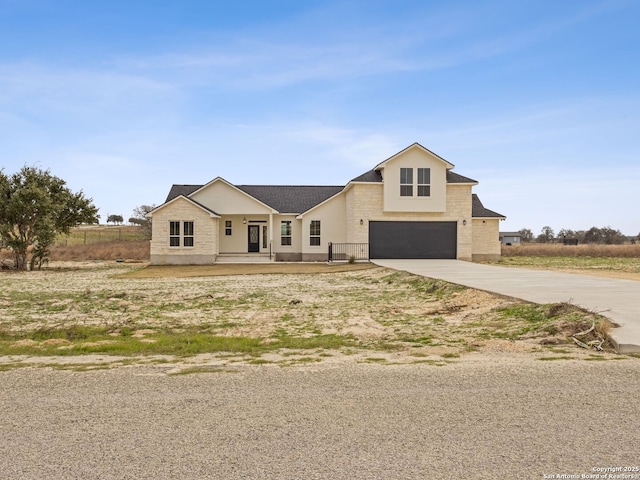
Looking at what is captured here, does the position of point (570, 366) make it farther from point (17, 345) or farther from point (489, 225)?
point (489, 225)

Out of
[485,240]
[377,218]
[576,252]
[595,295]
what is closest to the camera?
[595,295]

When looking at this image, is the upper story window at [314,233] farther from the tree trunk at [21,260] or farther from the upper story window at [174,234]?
the tree trunk at [21,260]

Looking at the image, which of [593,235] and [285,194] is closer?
[285,194]

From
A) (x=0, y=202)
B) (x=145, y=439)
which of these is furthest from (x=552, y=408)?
(x=0, y=202)

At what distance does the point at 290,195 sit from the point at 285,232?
4030 millimetres

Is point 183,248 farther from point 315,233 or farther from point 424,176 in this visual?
point 424,176

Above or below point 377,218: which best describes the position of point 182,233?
below

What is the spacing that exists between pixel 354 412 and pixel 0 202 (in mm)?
29579

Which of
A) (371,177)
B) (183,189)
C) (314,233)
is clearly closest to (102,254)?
(183,189)

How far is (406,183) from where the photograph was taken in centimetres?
3158

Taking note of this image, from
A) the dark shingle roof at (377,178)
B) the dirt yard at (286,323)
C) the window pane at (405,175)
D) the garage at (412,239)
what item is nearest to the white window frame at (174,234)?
the dark shingle roof at (377,178)

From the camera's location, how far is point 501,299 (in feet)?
39.6

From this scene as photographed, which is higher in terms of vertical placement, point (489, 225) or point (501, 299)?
point (489, 225)

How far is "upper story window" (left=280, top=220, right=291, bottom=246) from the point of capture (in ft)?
115
